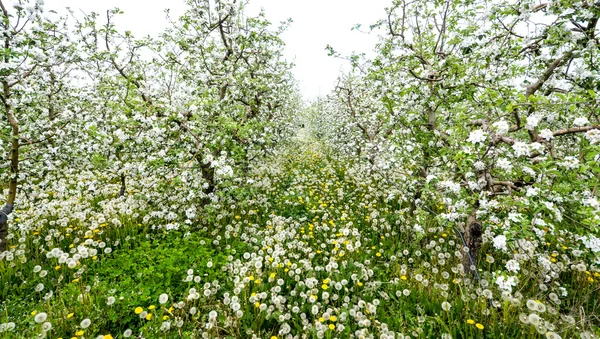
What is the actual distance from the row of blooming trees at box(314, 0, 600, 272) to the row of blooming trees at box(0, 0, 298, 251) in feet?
11.3

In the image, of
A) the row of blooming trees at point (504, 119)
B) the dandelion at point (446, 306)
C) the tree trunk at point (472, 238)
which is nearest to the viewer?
the row of blooming trees at point (504, 119)

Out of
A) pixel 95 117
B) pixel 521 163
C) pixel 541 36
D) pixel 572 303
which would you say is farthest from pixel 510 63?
pixel 95 117

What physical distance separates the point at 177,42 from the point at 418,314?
25.9 feet

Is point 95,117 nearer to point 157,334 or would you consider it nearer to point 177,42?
point 177,42

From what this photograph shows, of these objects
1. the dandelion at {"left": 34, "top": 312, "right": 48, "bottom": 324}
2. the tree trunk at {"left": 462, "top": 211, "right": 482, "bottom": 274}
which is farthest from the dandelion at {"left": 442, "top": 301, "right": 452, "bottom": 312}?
the dandelion at {"left": 34, "top": 312, "right": 48, "bottom": 324}

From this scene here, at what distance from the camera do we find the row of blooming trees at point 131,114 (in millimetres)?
4707

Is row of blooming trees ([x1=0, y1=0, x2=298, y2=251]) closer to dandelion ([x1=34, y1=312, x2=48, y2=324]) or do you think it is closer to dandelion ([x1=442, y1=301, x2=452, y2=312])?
dandelion ([x1=34, y1=312, x2=48, y2=324])

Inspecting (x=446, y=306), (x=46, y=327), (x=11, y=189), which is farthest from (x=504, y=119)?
(x=11, y=189)

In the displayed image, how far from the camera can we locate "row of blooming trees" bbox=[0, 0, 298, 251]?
4707 millimetres

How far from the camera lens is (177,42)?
6.80 m

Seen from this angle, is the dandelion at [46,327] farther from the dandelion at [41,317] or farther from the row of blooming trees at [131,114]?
the row of blooming trees at [131,114]

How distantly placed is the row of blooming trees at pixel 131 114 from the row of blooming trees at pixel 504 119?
3.45 metres

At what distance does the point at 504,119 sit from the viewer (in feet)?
12.1

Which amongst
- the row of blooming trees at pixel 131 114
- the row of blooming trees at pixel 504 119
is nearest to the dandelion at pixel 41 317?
the row of blooming trees at pixel 131 114
